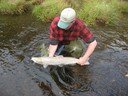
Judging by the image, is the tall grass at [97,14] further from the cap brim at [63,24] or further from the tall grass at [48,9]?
the cap brim at [63,24]

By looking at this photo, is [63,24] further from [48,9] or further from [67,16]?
[48,9]

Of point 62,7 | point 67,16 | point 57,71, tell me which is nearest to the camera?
point 67,16

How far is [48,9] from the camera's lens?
12.0 meters

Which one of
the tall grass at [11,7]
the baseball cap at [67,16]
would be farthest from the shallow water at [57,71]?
the tall grass at [11,7]

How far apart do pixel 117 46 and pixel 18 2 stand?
5.21m

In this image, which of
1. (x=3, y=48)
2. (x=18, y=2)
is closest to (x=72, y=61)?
(x=3, y=48)

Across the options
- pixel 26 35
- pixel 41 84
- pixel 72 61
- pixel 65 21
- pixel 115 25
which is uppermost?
pixel 65 21

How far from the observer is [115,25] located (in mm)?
11914

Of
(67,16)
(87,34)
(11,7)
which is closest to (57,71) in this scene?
(87,34)

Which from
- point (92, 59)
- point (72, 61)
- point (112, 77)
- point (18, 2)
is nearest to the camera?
point (72, 61)

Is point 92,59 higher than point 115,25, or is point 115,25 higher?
point 92,59

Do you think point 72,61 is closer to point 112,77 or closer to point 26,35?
point 112,77

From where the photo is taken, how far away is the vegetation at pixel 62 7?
11.8 metres

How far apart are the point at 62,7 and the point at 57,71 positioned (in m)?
5.09
